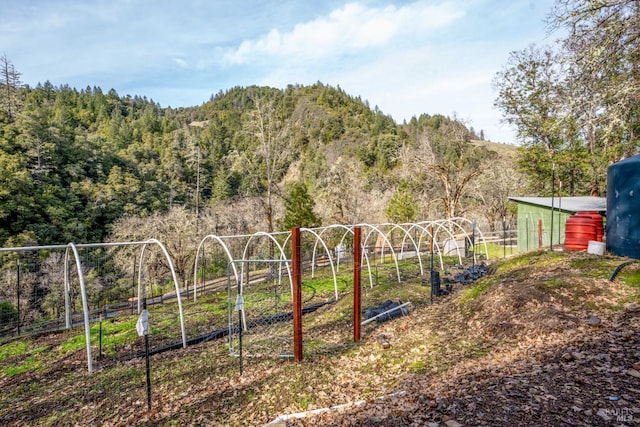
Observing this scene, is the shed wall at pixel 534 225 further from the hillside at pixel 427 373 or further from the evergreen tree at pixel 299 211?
the evergreen tree at pixel 299 211

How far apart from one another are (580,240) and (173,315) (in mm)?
12534

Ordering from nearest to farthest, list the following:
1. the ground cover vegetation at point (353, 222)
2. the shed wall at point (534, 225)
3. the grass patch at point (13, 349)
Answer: the ground cover vegetation at point (353, 222) < the grass patch at point (13, 349) < the shed wall at point (534, 225)

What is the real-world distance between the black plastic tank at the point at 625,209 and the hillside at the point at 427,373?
108 centimetres

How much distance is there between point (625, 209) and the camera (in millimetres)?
7547

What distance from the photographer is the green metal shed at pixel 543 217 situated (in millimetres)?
14398

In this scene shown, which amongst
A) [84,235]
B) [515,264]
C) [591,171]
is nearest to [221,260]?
[84,235]

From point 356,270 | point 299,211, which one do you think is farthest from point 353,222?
point 356,270

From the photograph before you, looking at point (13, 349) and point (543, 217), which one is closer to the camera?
point (13, 349)

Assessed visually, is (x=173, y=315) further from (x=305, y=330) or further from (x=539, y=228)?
(x=539, y=228)

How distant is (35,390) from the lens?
5.48 metres

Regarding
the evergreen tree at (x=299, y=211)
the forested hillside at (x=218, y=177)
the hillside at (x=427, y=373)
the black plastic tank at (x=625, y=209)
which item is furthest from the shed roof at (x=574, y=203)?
the evergreen tree at (x=299, y=211)

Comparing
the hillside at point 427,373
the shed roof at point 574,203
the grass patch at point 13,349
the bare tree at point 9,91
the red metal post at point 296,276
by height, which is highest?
the bare tree at point 9,91

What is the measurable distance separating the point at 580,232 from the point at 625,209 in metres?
2.78

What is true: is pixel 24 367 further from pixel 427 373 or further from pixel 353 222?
pixel 353 222
